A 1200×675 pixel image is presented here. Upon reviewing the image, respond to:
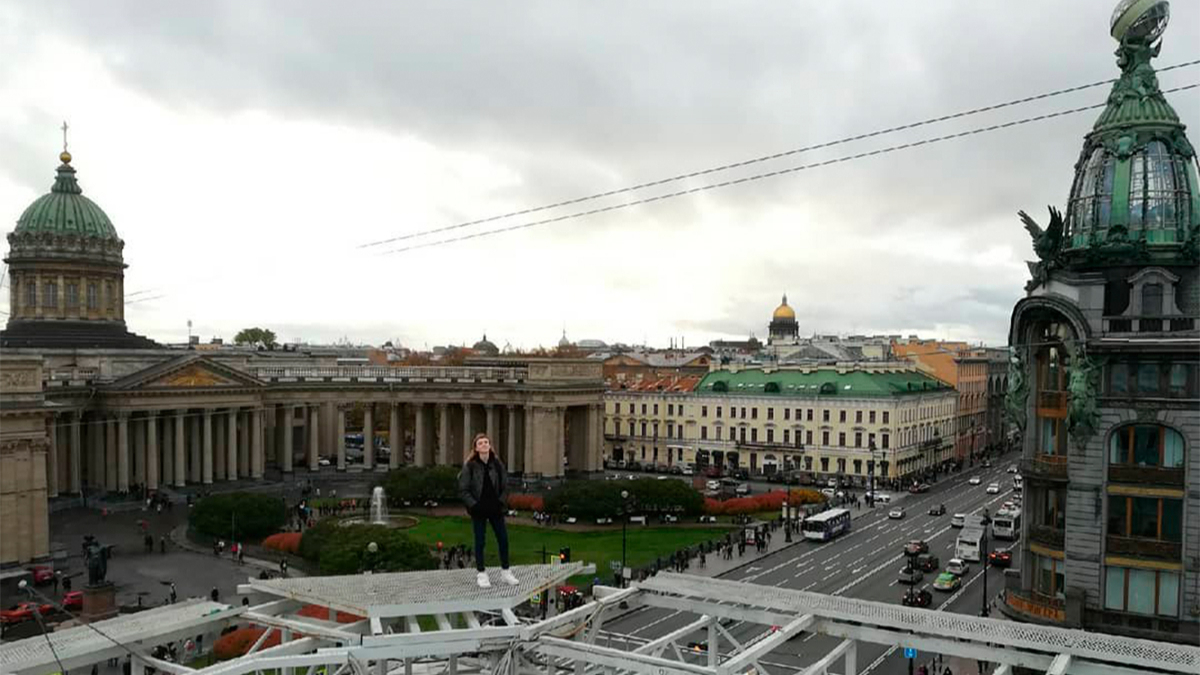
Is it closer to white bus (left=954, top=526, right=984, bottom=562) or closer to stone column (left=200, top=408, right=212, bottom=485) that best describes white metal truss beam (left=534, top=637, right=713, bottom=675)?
white bus (left=954, top=526, right=984, bottom=562)

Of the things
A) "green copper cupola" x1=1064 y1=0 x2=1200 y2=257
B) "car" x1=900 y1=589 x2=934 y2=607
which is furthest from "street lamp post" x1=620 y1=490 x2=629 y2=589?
"green copper cupola" x1=1064 y1=0 x2=1200 y2=257

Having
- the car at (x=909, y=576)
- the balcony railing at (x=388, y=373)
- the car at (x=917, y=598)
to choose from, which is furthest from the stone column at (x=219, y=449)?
the car at (x=917, y=598)

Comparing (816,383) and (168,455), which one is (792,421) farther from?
(168,455)

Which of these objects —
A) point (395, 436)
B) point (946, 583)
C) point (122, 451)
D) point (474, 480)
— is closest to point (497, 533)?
point (474, 480)

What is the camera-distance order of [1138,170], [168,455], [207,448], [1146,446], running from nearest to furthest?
[1146,446] → [1138,170] → [168,455] → [207,448]

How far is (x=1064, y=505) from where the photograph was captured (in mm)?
32906

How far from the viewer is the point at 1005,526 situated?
6450 centimetres

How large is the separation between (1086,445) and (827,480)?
58145mm

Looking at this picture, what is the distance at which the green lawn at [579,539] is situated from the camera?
54406mm

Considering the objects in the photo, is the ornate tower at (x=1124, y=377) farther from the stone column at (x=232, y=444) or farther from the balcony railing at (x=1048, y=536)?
the stone column at (x=232, y=444)

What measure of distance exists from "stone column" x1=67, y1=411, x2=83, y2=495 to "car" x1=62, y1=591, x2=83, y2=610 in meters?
33.4

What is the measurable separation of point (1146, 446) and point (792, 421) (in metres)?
61.8

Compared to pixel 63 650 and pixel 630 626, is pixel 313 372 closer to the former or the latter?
pixel 630 626

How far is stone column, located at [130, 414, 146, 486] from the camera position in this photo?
75.5 meters
